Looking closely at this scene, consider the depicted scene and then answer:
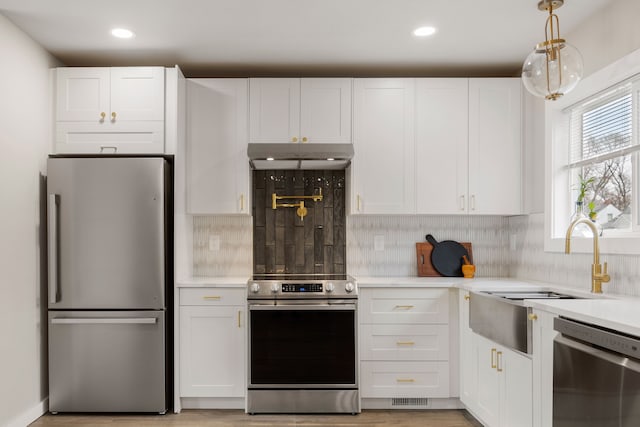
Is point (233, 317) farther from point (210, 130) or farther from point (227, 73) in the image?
point (227, 73)

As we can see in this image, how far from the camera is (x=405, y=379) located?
3512 mm

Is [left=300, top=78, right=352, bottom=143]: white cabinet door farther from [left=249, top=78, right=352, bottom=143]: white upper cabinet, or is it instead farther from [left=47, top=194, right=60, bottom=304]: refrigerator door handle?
[left=47, top=194, right=60, bottom=304]: refrigerator door handle

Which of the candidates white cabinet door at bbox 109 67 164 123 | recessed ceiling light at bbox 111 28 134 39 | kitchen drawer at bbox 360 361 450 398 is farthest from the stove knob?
recessed ceiling light at bbox 111 28 134 39

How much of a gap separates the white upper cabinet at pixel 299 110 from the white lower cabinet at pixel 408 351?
1331 mm

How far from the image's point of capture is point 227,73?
13.3 ft

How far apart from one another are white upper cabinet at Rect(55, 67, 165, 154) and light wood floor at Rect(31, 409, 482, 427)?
1808 millimetres

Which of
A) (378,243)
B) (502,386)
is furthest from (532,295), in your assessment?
(378,243)

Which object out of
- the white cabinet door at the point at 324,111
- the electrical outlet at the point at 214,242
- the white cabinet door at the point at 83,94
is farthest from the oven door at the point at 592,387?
the white cabinet door at the point at 83,94

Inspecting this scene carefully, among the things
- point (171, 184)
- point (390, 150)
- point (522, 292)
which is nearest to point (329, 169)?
A: point (390, 150)

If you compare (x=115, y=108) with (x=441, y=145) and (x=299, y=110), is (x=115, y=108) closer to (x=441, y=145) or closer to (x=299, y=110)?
(x=299, y=110)

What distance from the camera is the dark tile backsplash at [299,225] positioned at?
410 cm

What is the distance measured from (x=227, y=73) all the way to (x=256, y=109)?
0.54m

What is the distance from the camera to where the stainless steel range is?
3422 mm

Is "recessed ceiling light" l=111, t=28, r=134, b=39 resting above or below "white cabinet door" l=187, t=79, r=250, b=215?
above
